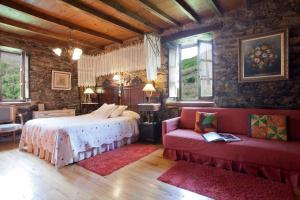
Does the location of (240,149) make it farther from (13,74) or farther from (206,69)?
(13,74)

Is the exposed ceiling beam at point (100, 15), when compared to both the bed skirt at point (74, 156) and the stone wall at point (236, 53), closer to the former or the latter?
the stone wall at point (236, 53)

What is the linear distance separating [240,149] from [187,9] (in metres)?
2.51

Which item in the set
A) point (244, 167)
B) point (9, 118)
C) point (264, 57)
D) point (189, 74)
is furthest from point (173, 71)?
point (9, 118)

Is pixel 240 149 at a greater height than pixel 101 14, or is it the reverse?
pixel 101 14

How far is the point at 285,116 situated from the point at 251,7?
6.56 ft

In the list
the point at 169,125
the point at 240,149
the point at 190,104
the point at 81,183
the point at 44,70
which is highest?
the point at 44,70

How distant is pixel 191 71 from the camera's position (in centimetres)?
416

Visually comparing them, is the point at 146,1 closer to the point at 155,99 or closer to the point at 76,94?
the point at 155,99

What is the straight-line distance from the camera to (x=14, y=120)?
4.32m

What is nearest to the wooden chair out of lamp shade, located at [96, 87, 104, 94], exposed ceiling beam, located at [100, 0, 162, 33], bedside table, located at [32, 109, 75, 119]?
bedside table, located at [32, 109, 75, 119]

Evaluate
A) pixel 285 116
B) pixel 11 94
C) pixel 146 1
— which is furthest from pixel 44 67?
pixel 285 116

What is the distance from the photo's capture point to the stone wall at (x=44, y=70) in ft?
15.4

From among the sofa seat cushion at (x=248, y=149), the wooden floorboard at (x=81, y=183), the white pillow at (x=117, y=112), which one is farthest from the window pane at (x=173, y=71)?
the wooden floorboard at (x=81, y=183)

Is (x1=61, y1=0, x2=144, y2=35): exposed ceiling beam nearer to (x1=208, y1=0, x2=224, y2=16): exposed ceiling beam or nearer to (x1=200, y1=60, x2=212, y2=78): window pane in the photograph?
(x1=200, y1=60, x2=212, y2=78): window pane
